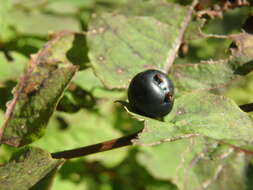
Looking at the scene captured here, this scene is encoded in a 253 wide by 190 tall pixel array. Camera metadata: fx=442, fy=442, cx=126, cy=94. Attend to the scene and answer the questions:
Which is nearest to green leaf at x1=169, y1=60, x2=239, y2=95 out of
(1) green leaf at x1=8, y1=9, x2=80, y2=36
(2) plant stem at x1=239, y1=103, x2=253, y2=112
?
(2) plant stem at x1=239, y1=103, x2=253, y2=112

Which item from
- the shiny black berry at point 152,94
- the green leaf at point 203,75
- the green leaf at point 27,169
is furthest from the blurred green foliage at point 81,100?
the green leaf at point 27,169

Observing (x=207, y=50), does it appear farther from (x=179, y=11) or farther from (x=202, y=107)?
(x=202, y=107)

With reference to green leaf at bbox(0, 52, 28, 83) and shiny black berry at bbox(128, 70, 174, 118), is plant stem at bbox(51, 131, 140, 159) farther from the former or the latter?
green leaf at bbox(0, 52, 28, 83)

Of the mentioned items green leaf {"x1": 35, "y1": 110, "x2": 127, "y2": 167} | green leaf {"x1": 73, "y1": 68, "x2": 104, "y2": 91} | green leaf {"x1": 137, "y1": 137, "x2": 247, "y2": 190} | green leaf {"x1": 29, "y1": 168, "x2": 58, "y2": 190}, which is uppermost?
green leaf {"x1": 137, "y1": 137, "x2": 247, "y2": 190}

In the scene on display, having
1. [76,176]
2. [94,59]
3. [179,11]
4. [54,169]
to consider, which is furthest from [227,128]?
[76,176]

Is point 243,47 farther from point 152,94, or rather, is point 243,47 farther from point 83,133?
point 83,133

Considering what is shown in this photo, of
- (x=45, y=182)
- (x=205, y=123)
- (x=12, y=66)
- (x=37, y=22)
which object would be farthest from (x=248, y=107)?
(x=37, y=22)

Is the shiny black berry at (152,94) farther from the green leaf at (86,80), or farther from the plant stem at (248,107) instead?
the green leaf at (86,80)
